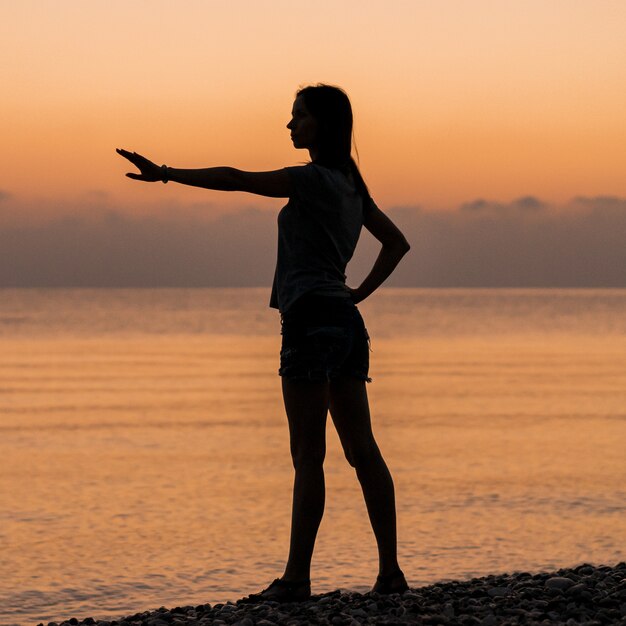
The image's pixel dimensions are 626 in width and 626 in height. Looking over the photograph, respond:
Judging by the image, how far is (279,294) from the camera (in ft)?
20.0

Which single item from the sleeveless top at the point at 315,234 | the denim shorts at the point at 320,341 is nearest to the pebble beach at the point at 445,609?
the denim shorts at the point at 320,341

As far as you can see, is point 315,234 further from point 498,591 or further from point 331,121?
point 498,591

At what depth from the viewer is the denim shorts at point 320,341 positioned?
19.6ft

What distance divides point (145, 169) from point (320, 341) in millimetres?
1275

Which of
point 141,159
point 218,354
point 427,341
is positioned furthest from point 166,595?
point 427,341

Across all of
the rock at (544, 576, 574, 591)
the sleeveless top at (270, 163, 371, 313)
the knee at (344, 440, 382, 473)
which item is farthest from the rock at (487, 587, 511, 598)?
the sleeveless top at (270, 163, 371, 313)

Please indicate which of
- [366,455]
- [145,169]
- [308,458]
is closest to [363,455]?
[366,455]

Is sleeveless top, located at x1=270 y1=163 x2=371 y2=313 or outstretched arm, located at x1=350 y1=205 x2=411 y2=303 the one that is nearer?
sleeveless top, located at x1=270 y1=163 x2=371 y2=313

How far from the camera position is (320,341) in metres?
6.00

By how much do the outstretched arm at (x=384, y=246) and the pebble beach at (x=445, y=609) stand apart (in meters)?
1.62

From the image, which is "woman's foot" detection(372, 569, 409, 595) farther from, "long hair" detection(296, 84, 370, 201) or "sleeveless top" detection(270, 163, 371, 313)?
"long hair" detection(296, 84, 370, 201)

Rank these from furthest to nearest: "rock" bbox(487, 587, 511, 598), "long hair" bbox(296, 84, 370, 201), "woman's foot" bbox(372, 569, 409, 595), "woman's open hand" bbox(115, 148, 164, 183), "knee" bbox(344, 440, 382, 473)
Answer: "rock" bbox(487, 587, 511, 598)
"woman's foot" bbox(372, 569, 409, 595)
"knee" bbox(344, 440, 382, 473)
"long hair" bbox(296, 84, 370, 201)
"woman's open hand" bbox(115, 148, 164, 183)

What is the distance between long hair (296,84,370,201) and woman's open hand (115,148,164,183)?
3.24ft

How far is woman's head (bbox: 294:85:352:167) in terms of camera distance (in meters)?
6.05
